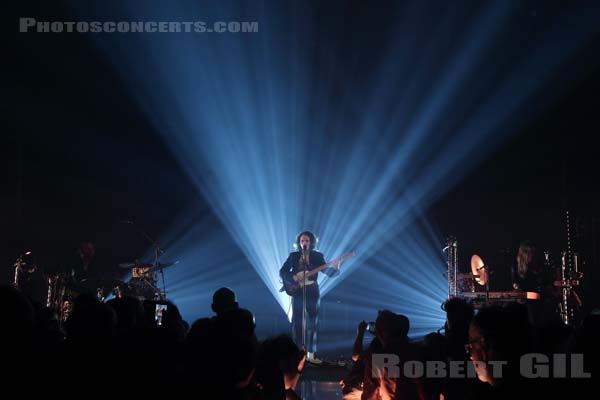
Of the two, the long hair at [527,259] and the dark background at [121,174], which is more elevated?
the dark background at [121,174]

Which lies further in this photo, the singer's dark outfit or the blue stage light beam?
the blue stage light beam

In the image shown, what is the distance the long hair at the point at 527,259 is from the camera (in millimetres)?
9938

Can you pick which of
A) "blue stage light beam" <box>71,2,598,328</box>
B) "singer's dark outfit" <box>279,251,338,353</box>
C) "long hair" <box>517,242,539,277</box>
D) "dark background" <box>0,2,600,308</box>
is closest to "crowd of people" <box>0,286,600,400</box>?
"singer's dark outfit" <box>279,251,338,353</box>

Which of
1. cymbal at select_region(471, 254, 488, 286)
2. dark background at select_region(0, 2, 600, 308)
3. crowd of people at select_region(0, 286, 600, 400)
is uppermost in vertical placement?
dark background at select_region(0, 2, 600, 308)

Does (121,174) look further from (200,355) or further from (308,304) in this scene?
(200,355)

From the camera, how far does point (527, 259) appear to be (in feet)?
32.7

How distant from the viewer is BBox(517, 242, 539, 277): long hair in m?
9.94

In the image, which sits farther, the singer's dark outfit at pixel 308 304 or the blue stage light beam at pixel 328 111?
the blue stage light beam at pixel 328 111

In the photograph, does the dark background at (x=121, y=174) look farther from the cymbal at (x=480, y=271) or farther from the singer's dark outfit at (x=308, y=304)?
the singer's dark outfit at (x=308, y=304)

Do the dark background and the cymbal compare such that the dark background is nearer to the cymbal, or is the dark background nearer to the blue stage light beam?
the blue stage light beam

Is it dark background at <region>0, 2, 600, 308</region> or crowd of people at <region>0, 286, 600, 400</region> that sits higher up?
dark background at <region>0, 2, 600, 308</region>

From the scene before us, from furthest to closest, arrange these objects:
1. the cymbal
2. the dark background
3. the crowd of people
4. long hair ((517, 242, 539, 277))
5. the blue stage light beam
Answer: the dark background → the blue stage light beam → the cymbal → long hair ((517, 242, 539, 277)) → the crowd of people

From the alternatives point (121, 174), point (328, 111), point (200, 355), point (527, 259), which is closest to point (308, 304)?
point (527, 259)

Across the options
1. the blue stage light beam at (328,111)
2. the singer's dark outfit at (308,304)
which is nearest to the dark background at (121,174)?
the blue stage light beam at (328,111)
